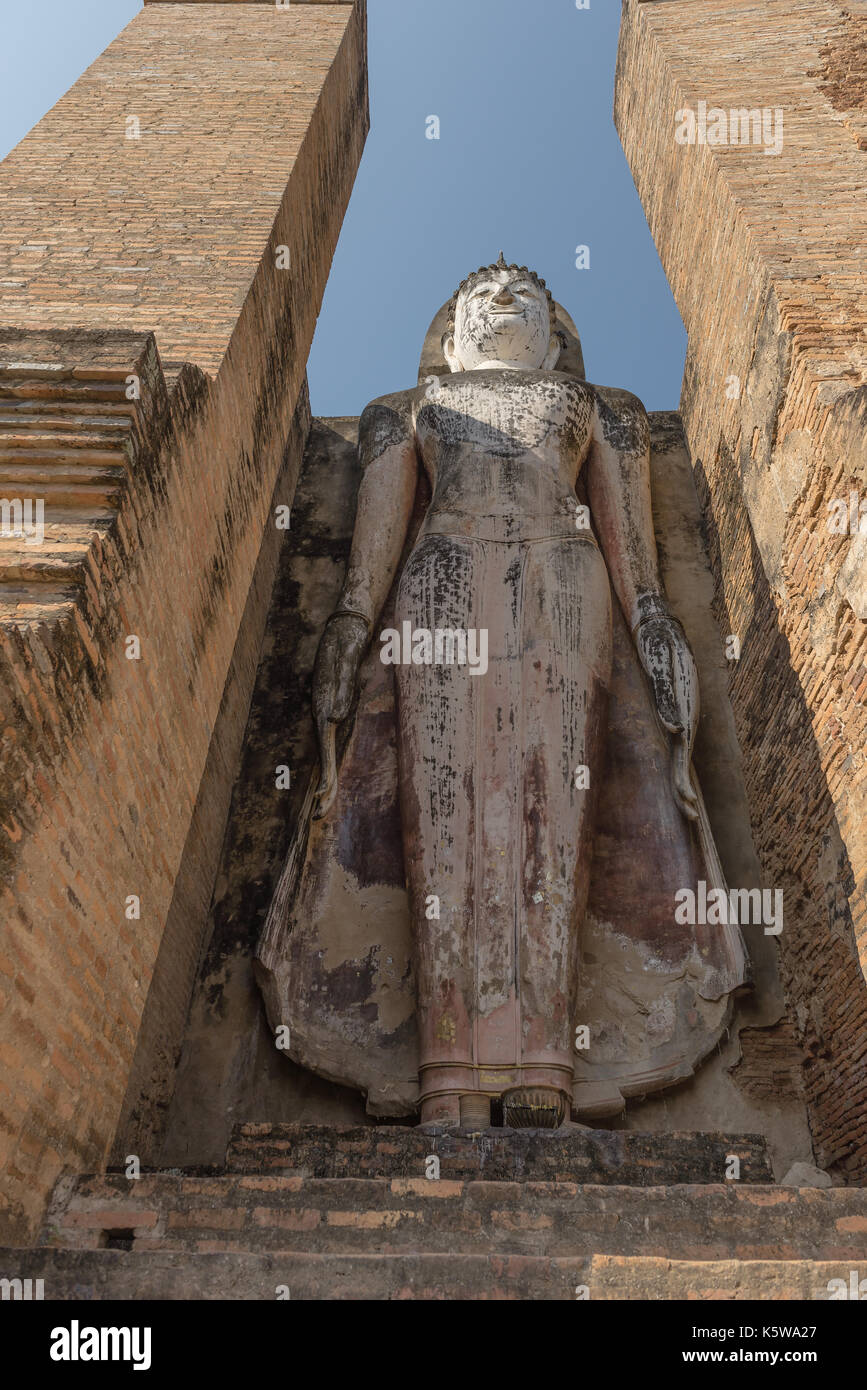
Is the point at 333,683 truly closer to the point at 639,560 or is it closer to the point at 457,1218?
the point at 639,560

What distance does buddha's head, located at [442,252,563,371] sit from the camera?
6551 mm

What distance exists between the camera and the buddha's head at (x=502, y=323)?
6551mm

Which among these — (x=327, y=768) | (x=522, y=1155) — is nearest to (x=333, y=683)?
(x=327, y=768)

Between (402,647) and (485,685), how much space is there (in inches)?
19.4

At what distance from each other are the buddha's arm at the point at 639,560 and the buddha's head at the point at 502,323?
0.54m

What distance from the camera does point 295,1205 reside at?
2982 millimetres

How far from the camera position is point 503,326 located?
6.55 m

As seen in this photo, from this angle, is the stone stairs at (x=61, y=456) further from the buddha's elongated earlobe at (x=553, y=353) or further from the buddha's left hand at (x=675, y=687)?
the buddha's elongated earlobe at (x=553, y=353)

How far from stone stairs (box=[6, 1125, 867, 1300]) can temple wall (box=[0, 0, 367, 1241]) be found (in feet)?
0.93

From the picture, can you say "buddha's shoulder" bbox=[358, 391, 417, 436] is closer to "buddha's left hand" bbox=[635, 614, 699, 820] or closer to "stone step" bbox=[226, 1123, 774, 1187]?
"buddha's left hand" bbox=[635, 614, 699, 820]

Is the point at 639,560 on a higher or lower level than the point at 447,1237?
higher

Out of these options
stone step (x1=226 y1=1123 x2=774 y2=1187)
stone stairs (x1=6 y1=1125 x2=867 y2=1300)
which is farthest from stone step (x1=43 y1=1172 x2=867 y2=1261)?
stone step (x1=226 y1=1123 x2=774 y2=1187)

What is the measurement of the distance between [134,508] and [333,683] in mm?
1914

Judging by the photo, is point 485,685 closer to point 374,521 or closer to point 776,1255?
point 374,521
